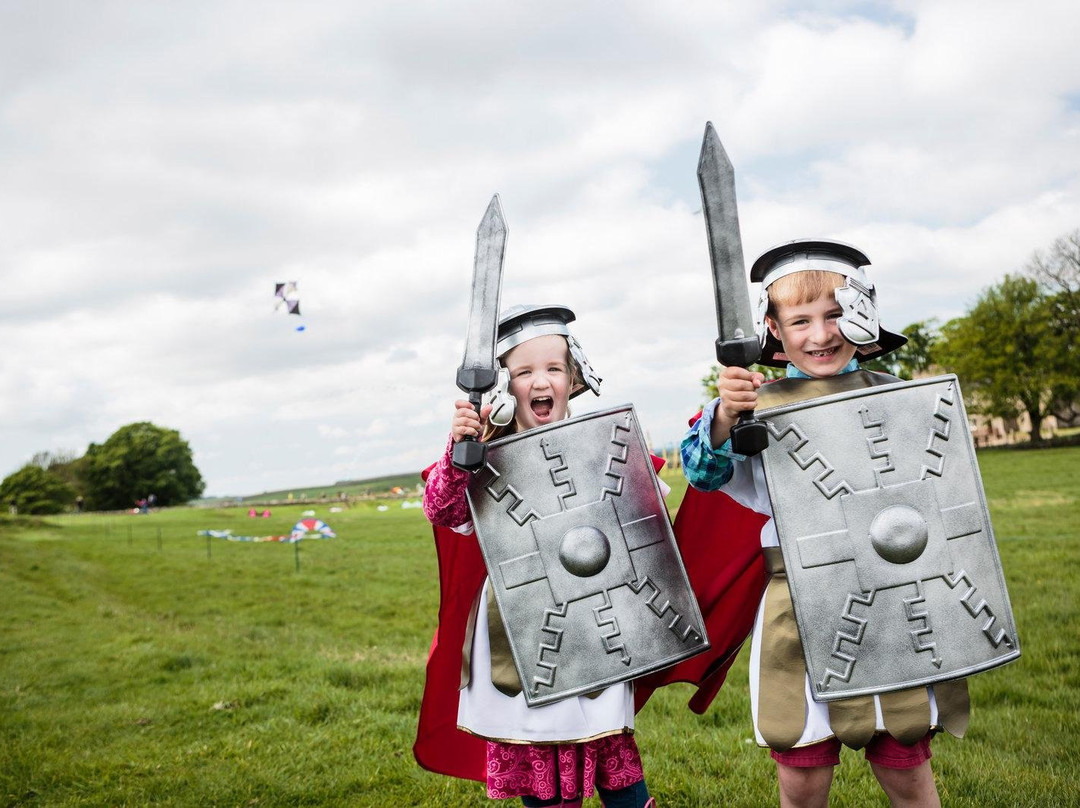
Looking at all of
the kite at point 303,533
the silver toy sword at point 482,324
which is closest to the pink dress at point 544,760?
the silver toy sword at point 482,324

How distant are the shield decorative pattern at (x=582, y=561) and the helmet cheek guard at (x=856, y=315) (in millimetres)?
668

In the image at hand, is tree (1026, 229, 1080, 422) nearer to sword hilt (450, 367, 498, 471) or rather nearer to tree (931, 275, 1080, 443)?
tree (931, 275, 1080, 443)

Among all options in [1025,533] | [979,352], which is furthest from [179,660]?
[979,352]

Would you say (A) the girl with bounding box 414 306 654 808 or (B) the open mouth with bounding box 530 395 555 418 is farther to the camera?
(B) the open mouth with bounding box 530 395 555 418

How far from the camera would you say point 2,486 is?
5722 centimetres

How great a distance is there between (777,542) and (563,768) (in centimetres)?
102

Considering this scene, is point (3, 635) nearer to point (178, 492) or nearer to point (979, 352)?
point (979, 352)

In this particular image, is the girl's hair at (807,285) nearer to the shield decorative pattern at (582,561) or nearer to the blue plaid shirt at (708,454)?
the blue plaid shirt at (708,454)

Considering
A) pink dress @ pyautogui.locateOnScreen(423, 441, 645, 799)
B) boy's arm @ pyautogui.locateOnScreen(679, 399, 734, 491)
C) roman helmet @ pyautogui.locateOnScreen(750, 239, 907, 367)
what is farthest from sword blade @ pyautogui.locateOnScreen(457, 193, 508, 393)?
roman helmet @ pyautogui.locateOnScreen(750, 239, 907, 367)

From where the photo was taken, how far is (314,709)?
5.42m

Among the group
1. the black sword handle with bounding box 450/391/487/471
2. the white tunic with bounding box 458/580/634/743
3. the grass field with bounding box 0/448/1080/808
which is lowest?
the grass field with bounding box 0/448/1080/808

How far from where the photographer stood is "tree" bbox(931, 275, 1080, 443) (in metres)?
37.7

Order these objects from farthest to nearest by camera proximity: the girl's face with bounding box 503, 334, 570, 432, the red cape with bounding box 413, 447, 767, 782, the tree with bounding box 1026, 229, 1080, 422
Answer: the tree with bounding box 1026, 229, 1080, 422
the red cape with bounding box 413, 447, 767, 782
the girl's face with bounding box 503, 334, 570, 432

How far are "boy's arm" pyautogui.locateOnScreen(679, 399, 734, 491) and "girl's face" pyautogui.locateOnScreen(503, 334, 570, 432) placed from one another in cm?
48
